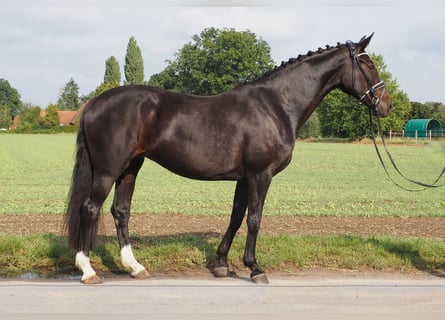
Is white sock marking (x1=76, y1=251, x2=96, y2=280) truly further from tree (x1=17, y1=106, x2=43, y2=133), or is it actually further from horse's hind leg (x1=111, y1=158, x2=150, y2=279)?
tree (x1=17, y1=106, x2=43, y2=133)

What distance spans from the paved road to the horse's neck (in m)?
2.07

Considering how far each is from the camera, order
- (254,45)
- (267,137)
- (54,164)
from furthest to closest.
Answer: (254,45) → (54,164) → (267,137)

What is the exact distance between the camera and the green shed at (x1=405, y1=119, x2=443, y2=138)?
74.4 m

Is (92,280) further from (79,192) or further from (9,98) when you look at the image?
(9,98)

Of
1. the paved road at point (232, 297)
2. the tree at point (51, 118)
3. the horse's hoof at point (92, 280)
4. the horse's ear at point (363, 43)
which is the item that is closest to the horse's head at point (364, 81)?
the horse's ear at point (363, 43)

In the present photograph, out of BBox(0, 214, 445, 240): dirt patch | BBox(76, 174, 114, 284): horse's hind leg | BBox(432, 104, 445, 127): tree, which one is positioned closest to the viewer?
BBox(76, 174, 114, 284): horse's hind leg

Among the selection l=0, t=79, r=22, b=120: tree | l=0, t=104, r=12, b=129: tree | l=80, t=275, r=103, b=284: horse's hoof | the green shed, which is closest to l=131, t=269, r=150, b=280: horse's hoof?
l=80, t=275, r=103, b=284: horse's hoof

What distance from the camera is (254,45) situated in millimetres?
95312

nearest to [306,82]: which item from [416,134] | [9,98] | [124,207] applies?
[124,207]

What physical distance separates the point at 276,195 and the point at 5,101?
158m

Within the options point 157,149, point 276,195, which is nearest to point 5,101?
point 276,195

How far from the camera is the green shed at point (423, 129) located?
74375mm

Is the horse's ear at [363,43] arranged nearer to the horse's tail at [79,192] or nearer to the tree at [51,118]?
the horse's tail at [79,192]

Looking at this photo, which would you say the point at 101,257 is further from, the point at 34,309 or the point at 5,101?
the point at 5,101
